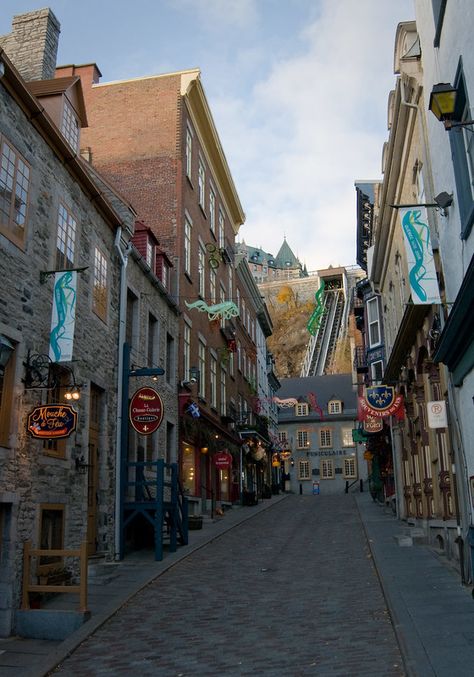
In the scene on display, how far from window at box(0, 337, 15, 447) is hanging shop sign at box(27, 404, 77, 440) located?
382 mm

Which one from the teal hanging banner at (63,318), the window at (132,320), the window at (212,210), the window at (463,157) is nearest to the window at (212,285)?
the window at (212,210)

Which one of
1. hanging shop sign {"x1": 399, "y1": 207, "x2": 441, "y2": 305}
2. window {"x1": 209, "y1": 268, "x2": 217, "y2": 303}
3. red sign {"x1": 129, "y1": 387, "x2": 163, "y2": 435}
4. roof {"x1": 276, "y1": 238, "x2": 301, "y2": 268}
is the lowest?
red sign {"x1": 129, "y1": 387, "x2": 163, "y2": 435}

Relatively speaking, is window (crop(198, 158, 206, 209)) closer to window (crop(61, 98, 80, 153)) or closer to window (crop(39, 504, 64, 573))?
window (crop(61, 98, 80, 153))

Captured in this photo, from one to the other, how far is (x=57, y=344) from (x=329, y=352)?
89116mm

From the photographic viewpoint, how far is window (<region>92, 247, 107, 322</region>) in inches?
564

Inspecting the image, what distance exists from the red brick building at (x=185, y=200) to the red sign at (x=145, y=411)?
613 centimetres

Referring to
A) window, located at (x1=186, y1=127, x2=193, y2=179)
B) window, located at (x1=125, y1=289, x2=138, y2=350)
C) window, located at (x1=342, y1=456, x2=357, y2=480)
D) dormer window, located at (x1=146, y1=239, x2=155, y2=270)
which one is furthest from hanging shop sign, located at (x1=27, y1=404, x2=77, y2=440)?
window, located at (x1=342, y1=456, x2=357, y2=480)

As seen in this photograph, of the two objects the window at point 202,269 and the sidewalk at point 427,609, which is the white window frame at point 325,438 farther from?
the sidewalk at point 427,609

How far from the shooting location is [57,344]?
1101 centimetres

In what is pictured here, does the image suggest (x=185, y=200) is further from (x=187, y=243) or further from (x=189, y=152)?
(x=189, y=152)

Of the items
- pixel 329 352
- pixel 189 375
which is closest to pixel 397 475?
pixel 189 375

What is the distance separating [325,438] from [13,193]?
54.5 m

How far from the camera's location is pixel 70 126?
14.3 m

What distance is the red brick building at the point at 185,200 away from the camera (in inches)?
949
